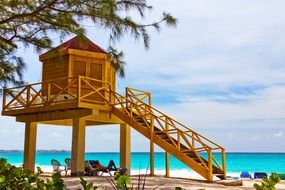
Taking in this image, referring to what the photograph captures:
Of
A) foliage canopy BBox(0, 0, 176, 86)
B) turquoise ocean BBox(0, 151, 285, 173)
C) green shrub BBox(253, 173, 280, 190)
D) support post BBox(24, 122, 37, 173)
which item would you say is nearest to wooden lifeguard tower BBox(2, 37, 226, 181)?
support post BBox(24, 122, 37, 173)

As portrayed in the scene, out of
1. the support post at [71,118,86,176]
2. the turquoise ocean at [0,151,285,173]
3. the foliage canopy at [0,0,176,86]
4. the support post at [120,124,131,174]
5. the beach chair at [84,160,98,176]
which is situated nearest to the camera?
the foliage canopy at [0,0,176,86]

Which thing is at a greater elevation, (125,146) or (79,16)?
(79,16)

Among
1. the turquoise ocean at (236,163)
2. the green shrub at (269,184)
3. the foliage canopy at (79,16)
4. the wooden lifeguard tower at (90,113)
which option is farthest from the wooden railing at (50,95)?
the turquoise ocean at (236,163)

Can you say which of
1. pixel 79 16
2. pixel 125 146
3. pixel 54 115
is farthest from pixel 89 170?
pixel 79 16

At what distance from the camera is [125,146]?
14148 millimetres

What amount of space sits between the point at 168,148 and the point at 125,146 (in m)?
3.26

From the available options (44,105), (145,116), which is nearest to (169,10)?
(145,116)

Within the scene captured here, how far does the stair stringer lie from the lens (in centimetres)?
1060

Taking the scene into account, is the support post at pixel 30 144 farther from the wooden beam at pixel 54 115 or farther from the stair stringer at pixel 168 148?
the stair stringer at pixel 168 148

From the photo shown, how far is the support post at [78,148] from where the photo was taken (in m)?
12.0

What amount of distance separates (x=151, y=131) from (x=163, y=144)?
1.82 feet

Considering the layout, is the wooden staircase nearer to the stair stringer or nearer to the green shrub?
the stair stringer

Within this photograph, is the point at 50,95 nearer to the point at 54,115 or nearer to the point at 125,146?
the point at 54,115

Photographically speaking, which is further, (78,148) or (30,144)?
(30,144)
